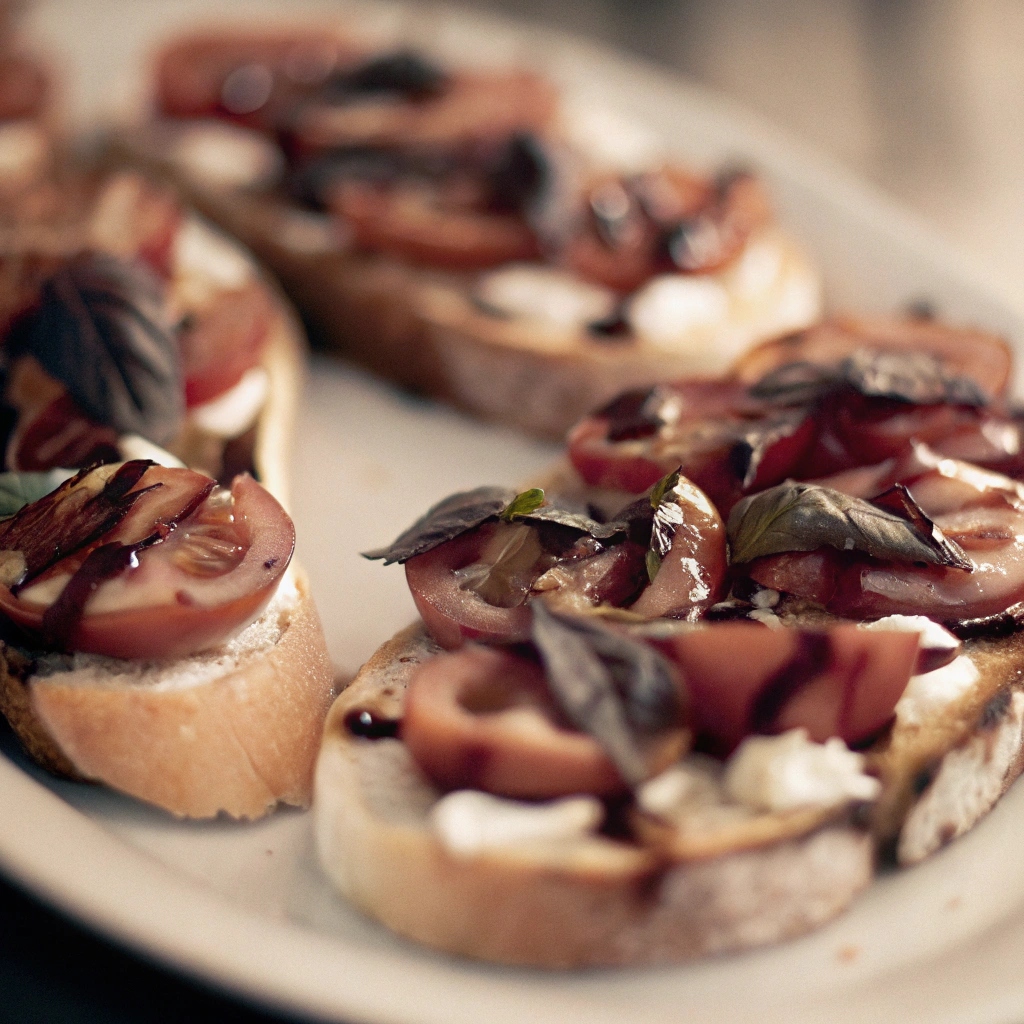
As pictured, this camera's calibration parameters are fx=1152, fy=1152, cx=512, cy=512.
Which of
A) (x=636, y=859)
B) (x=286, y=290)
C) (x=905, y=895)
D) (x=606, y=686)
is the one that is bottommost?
(x=286, y=290)

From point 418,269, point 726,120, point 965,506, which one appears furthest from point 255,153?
point 965,506

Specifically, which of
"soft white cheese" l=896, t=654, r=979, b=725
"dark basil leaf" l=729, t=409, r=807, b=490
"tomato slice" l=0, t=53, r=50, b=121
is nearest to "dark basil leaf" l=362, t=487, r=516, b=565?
"dark basil leaf" l=729, t=409, r=807, b=490

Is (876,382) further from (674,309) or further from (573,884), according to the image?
(573,884)

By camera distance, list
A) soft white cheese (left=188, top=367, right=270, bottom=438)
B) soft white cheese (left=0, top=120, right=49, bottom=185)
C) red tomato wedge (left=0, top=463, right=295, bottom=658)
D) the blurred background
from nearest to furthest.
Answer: red tomato wedge (left=0, top=463, right=295, bottom=658) < soft white cheese (left=188, top=367, right=270, bottom=438) < soft white cheese (left=0, top=120, right=49, bottom=185) < the blurred background

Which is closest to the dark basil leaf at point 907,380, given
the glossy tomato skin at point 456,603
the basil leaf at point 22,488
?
the glossy tomato skin at point 456,603

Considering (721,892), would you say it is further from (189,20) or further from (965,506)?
(189,20)

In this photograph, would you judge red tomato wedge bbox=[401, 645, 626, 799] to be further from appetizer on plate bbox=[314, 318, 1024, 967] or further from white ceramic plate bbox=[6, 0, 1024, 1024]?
white ceramic plate bbox=[6, 0, 1024, 1024]
